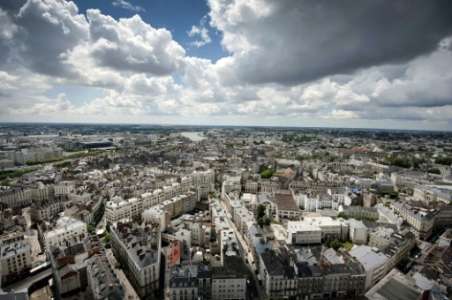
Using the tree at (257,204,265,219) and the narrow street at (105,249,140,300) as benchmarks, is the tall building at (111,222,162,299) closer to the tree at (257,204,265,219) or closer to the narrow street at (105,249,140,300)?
the narrow street at (105,249,140,300)

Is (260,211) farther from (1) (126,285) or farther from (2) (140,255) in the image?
(1) (126,285)

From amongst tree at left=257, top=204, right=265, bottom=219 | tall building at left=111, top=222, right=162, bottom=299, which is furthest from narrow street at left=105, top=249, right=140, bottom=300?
tree at left=257, top=204, right=265, bottom=219

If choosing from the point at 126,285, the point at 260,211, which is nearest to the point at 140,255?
the point at 126,285

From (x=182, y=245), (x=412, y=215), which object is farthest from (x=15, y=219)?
(x=412, y=215)

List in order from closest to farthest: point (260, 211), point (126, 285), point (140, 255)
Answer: point (140, 255)
point (126, 285)
point (260, 211)

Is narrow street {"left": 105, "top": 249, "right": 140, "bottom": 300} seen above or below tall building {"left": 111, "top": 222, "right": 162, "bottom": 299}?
below

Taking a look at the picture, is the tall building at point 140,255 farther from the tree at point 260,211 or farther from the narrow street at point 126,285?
the tree at point 260,211

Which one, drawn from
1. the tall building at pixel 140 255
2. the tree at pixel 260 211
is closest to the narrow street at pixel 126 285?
the tall building at pixel 140 255

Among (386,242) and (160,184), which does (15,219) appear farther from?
(386,242)

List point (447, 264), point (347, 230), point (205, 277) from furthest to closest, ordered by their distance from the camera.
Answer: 1. point (347, 230)
2. point (447, 264)
3. point (205, 277)

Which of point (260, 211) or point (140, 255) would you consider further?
point (260, 211)

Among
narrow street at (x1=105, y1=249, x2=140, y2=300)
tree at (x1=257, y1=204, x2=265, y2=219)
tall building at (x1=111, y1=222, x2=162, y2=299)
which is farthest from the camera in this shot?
tree at (x1=257, y1=204, x2=265, y2=219)
